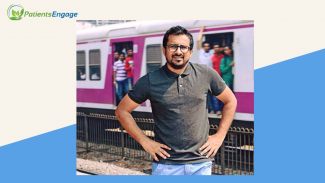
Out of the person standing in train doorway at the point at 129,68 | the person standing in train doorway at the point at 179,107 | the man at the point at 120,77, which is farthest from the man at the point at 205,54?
the person standing in train doorway at the point at 179,107

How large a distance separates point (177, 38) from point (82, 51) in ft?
31.5

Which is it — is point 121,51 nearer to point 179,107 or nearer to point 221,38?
point 221,38

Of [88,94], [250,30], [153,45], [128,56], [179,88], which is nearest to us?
[179,88]

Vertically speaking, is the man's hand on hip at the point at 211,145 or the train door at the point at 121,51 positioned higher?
the train door at the point at 121,51

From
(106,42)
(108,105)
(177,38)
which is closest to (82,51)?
(106,42)

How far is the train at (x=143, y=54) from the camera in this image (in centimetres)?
810

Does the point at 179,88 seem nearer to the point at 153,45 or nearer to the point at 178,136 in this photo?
the point at 178,136

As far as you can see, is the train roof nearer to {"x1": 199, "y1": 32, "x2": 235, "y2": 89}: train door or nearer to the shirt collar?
{"x1": 199, "y1": 32, "x2": 235, "y2": 89}: train door

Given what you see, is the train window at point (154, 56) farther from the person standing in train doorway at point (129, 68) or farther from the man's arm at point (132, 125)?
the man's arm at point (132, 125)

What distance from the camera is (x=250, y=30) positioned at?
7883mm

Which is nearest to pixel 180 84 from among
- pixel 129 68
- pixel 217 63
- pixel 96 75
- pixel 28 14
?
pixel 28 14

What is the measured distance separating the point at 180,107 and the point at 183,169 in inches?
20.1

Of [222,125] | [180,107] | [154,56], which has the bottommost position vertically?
[222,125]

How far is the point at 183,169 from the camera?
3154 mm
